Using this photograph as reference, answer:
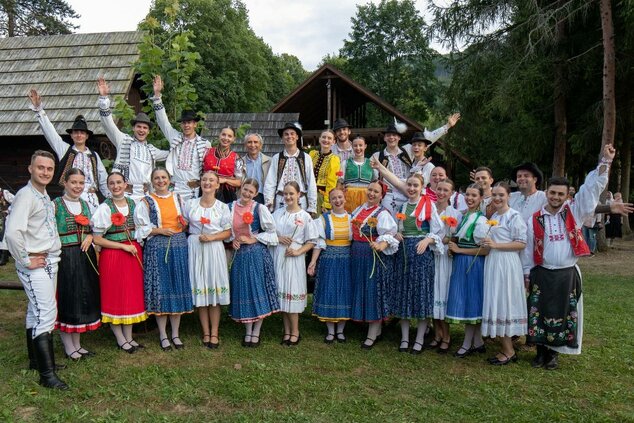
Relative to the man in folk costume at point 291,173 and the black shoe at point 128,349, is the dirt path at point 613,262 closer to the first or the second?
the man in folk costume at point 291,173

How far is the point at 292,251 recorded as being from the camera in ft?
17.1

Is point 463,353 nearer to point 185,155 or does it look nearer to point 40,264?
point 185,155

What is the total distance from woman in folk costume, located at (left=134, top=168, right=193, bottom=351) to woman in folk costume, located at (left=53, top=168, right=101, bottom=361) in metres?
0.51

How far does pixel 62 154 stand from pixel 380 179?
12.9ft

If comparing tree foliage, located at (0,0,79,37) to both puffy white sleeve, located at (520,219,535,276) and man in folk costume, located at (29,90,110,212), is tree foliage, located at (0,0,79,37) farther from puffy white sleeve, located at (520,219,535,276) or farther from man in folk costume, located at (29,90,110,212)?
puffy white sleeve, located at (520,219,535,276)

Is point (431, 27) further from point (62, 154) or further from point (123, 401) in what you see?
point (123, 401)

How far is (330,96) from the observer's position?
16250 millimetres

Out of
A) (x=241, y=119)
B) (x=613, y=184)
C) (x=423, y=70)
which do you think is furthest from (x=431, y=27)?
(x=423, y=70)

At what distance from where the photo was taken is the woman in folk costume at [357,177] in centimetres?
595

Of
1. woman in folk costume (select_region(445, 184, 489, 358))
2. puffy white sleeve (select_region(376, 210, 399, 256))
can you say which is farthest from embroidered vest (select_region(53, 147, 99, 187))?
woman in folk costume (select_region(445, 184, 489, 358))

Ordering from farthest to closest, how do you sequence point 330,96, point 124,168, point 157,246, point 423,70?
point 423,70 < point 330,96 < point 124,168 < point 157,246

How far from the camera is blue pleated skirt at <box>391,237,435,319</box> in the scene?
5004mm

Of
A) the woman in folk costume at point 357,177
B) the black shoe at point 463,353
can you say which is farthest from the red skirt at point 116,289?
the black shoe at point 463,353

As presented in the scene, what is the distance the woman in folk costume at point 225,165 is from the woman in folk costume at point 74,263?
61.3 inches
